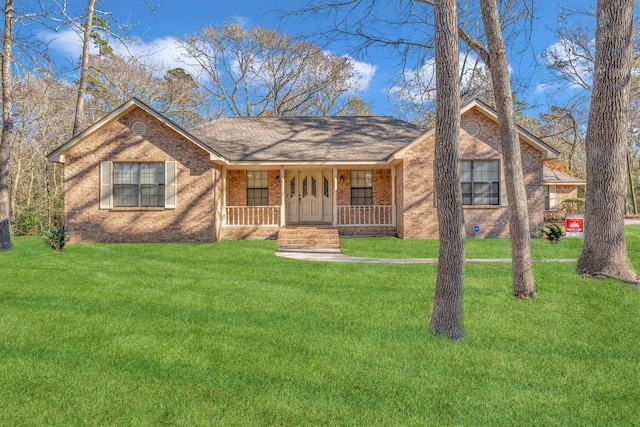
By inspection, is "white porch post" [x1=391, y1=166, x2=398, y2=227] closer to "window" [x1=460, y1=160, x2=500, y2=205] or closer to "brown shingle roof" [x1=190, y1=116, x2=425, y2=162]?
"brown shingle roof" [x1=190, y1=116, x2=425, y2=162]

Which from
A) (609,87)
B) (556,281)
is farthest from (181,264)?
(609,87)

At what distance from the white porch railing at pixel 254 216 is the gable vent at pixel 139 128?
3.85m

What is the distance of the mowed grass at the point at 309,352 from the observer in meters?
3.09

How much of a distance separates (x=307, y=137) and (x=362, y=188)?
10.8ft

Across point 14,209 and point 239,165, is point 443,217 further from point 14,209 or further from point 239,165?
point 14,209

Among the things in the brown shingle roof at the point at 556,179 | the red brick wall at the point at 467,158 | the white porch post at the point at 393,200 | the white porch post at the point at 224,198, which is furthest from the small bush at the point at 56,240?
the brown shingle roof at the point at 556,179

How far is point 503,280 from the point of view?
Answer: 707 centimetres

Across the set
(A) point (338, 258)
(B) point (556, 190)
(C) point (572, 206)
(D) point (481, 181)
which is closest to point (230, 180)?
(A) point (338, 258)

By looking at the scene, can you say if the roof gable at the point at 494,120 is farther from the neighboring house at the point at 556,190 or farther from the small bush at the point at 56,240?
the small bush at the point at 56,240

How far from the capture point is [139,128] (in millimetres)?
12617

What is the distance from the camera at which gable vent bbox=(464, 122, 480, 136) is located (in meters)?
13.1

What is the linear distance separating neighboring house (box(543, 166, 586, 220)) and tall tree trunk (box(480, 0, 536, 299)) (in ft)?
59.8

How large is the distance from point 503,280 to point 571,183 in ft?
64.0

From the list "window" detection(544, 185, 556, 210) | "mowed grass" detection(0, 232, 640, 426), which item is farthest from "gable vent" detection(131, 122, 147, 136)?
"window" detection(544, 185, 556, 210)
